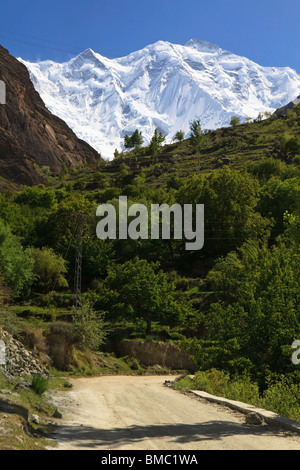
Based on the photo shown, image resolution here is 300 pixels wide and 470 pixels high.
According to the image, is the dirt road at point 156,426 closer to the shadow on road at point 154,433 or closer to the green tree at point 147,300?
the shadow on road at point 154,433

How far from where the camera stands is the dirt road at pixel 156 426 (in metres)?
11.0

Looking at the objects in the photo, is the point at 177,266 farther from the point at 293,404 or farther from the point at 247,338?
the point at 293,404

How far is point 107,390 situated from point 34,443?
54.8 ft

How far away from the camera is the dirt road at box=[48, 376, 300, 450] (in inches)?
435

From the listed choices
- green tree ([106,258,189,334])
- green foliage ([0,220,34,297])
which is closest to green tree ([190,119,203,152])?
green foliage ([0,220,34,297])

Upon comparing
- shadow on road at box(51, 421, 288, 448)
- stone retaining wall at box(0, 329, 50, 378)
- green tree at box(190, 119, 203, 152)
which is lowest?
stone retaining wall at box(0, 329, 50, 378)

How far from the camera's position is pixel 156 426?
46.3ft

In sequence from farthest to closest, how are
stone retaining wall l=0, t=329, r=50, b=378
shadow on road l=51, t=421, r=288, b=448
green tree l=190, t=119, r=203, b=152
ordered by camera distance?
green tree l=190, t=119, r=203, b=152 < stone retaining wall l=0, t=329, r=50, b=378 < shadow on road l=51, t=421, r=288, b=448

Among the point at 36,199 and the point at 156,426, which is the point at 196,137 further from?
the point at 156,426

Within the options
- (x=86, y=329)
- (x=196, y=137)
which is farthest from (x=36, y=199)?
(x=86, y=329)

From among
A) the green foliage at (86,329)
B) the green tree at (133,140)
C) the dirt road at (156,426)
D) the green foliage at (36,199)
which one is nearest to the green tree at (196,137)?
the green tree at (133,140)

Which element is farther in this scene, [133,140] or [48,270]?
[133,140]

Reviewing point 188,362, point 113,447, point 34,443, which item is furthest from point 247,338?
point 188,362

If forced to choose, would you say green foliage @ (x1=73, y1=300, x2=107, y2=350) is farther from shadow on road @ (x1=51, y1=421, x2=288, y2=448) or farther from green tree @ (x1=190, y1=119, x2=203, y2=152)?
green tree @ (x1=190, y1=119, x2=203, y2=152)
